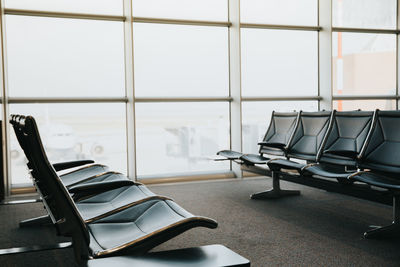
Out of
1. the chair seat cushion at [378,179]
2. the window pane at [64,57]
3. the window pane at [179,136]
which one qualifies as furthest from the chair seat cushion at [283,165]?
the window pane at [64,57]

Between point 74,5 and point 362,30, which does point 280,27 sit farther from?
point 74,5

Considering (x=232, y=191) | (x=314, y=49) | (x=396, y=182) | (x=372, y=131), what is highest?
(x=314, y=49)

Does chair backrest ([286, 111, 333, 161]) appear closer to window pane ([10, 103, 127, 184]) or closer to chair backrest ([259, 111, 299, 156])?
chair backrest ([259, 111, 299, 156])

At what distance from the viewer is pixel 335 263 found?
257cm

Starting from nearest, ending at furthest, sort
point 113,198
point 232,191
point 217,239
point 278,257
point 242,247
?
point 113,198
point 278,257
point 242,247
point 217,239
point 232,191

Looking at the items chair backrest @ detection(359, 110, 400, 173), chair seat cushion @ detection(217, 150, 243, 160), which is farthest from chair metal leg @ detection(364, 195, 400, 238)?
chair seat cushion @ detection(217, 150, 243, 160)

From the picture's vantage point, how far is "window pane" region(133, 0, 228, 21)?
5.69m

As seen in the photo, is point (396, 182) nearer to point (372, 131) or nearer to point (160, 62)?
point (372, 131)

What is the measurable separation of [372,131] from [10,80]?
4.08 meters

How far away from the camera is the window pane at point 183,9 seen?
18.7 feet

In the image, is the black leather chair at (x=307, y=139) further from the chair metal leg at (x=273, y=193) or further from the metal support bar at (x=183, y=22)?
the metal support bar at (x=183, y=22)

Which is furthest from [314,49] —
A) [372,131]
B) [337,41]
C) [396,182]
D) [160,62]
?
[396,182]

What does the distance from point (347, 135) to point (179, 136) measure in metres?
2.60

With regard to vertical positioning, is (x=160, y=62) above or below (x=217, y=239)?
above
